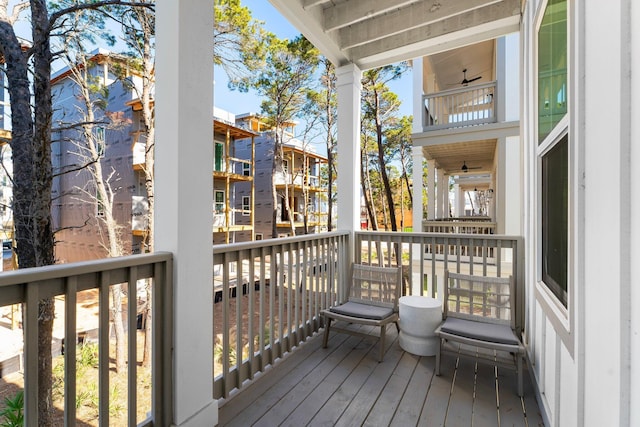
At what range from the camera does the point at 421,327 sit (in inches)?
108

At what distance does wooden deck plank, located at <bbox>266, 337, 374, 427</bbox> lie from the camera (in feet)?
6.17

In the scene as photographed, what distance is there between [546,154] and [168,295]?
7.90 feet

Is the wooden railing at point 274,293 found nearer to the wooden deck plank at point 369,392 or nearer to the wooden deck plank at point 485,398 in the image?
the wooden deck plank at point 369,392

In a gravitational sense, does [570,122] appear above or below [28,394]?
above

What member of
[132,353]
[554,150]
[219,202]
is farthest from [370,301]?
[219,202]

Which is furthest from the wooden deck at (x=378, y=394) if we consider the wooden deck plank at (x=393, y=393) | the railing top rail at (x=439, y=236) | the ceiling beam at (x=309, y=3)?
the ceiling beam at (x=309, y=3)

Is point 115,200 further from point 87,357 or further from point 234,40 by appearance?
point 234,40

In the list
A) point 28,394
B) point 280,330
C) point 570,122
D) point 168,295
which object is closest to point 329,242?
point 280,330

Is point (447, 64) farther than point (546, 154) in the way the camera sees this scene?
Yes

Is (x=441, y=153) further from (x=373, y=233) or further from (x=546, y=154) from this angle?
(x=546, y=154)

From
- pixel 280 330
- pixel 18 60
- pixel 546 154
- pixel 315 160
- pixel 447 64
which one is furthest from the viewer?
pixel 315 160

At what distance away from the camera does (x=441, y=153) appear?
26.1ft
